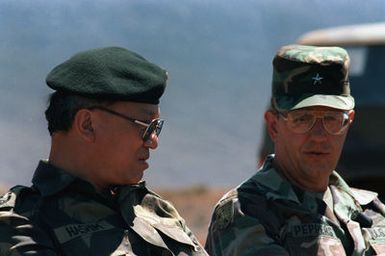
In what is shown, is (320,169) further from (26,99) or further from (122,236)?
(26,99)

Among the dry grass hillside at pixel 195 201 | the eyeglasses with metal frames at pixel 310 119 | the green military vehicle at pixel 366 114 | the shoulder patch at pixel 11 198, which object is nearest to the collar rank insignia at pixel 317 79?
the eyeglasses with metal frames at pixel 310 119

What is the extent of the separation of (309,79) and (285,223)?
1.97 ft

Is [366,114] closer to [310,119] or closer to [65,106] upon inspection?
[310,119]

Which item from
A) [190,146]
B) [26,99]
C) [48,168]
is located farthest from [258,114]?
[48,168]

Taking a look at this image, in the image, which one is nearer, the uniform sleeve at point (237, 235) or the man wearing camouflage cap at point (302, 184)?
the uniform sleeve at point (237, 235)

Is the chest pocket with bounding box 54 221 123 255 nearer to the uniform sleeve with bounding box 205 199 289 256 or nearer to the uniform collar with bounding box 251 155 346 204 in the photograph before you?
the uniform sleeve with bounding box 205 199 289 256

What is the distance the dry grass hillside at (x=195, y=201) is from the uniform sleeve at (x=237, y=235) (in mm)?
10014

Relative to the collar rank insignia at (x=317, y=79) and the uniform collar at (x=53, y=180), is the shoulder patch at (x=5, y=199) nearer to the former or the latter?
the uniform collar at (x=53, y=180)

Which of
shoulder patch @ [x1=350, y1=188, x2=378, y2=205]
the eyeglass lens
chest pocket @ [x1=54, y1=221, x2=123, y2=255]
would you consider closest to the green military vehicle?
shoulder patch @ [x1=350, y1=188, x2=378, y2=205]

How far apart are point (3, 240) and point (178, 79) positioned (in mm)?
16179

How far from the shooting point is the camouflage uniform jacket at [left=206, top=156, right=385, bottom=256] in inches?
185

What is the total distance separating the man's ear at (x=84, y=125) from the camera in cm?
419

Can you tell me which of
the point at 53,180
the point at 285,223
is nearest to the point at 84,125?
the point at 53,180

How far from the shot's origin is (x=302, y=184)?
16.3 feet
